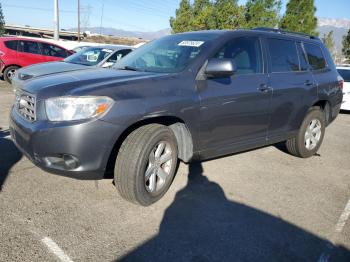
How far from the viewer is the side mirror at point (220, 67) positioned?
360cm

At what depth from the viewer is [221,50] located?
4008 millimetres

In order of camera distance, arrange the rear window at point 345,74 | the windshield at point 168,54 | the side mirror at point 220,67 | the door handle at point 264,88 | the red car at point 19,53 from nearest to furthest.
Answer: the side mirror at point 220,67 < the windshield at point 168,54 < the door handle at point 264,88 < the rear window at point 345,74 < the red car at point 19,53

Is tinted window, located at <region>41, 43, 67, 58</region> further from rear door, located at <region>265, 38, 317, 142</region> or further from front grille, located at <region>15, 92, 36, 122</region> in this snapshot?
rear door, located at <region>265, 38, 317, 142</region>

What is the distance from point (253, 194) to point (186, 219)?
1055 mm

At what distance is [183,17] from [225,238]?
21324 millimetres

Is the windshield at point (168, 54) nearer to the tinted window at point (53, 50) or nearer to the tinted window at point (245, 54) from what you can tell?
the tinted window at point (245, 54)

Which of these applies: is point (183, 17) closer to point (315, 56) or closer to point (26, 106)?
point (315, 56)

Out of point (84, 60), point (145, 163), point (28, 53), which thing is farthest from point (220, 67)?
point (28, 53)

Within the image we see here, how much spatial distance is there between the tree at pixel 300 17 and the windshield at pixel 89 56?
1669 centimetres

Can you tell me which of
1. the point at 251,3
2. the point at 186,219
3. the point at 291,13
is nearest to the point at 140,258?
the point at 186,219

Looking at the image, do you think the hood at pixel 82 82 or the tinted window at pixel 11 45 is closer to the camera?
the hood at pixel 82 82

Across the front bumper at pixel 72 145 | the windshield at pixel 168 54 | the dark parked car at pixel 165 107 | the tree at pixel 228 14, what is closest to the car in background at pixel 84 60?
the windshield at pixel 168 54

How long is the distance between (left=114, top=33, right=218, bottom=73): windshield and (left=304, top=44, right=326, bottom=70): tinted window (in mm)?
1942

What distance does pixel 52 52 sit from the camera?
509 inches
